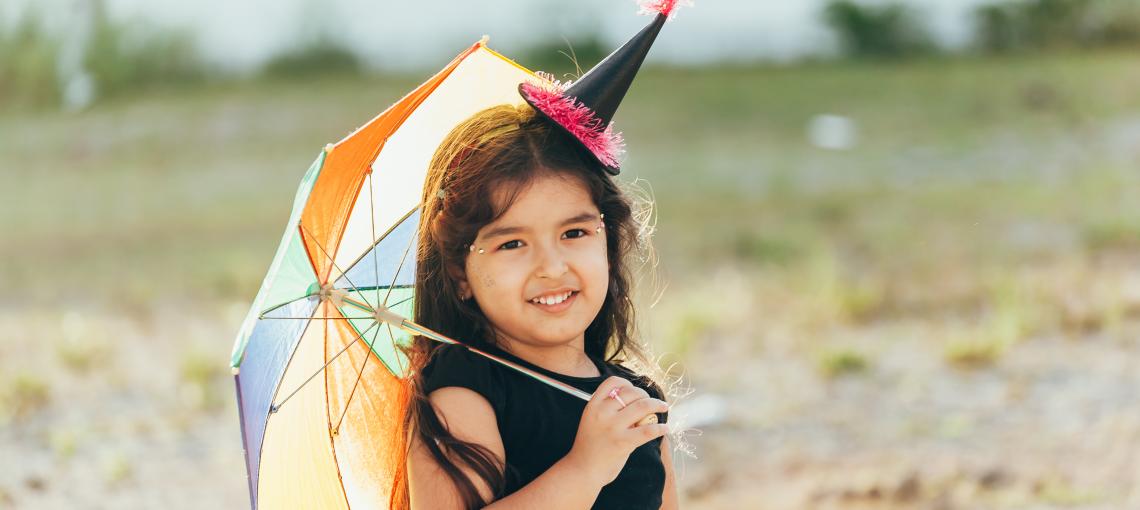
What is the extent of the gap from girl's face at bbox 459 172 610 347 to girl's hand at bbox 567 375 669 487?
112 mm

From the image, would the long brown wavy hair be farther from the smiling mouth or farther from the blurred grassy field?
the blurred grassy field

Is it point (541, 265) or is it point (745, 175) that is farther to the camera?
point (745, 175)

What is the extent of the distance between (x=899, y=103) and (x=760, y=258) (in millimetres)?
2999

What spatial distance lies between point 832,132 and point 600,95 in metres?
7.62

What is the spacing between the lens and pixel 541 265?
1.51 meters

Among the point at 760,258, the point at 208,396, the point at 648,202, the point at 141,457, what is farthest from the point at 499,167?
the point at 760,258

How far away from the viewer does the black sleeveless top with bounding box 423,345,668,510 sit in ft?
4.93

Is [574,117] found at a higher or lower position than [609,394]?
higher

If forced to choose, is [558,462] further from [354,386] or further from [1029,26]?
[1029,26]

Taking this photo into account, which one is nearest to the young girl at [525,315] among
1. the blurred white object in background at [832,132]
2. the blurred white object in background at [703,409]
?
the blurred white object in background at [703,409]

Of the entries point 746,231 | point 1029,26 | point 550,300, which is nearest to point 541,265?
point 550,300

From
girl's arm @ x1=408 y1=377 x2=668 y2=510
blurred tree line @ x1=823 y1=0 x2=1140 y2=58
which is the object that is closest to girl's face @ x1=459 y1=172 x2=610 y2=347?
girl's arm @ x1=408 y1=377 x2=668 y2=510

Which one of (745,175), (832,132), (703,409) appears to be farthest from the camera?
(832,132)

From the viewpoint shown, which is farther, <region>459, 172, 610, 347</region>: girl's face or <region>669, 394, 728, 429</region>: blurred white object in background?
<region>669, 394, 728, 429</region>: blurred white object in background
